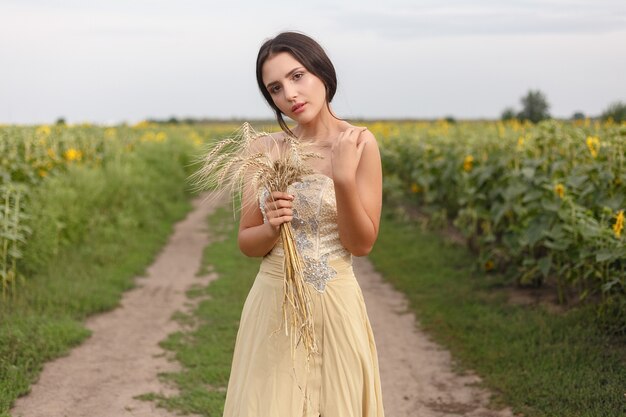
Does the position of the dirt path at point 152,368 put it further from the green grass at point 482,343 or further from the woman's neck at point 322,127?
the woman's neck at point 322,127

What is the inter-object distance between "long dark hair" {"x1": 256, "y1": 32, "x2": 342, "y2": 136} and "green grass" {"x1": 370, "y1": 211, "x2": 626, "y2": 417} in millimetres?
2724

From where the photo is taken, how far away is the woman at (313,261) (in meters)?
2.67

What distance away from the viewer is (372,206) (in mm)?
2629

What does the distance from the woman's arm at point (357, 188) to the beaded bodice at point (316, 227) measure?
70 millimetres

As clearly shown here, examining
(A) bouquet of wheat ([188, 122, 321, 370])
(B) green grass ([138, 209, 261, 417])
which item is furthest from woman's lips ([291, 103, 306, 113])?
(B) green grass ([138, 209, 261, 417])

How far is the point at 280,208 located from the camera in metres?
2.57

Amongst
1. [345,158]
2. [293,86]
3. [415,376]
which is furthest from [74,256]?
[345,158]

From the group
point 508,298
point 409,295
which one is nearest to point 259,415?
point 508,298

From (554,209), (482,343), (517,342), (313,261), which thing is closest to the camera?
(313,261)

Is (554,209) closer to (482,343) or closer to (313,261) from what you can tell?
(482,343)

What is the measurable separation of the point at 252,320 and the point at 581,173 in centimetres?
424

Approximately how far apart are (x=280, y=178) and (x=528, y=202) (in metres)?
4.99

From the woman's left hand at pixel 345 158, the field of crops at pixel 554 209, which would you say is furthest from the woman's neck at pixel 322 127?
the field of crops at pixel 554 209

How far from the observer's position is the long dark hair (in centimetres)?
269
